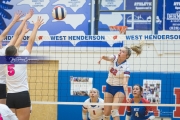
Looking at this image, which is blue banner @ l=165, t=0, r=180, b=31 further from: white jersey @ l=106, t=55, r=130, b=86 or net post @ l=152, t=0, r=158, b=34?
white jersey @ l=106, t=55, r=130, b=86

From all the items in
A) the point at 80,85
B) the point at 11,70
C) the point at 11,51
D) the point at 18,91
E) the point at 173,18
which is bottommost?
the point at 80,85

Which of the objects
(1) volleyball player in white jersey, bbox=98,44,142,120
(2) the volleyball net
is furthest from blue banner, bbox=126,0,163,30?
(1) volleyball player in white jersey, bbox=98,44,142,120

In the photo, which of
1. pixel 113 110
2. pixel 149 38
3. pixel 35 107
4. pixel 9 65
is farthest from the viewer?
pixel 35 107

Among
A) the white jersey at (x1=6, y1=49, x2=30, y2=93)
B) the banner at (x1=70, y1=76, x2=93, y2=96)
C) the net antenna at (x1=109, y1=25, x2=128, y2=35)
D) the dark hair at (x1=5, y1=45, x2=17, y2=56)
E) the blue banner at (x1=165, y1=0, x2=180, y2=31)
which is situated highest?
the blue banner at (x1=165, y1=0, x2=180, y2=31)

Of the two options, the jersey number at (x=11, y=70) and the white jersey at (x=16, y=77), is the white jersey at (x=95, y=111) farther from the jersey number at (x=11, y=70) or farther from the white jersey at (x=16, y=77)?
the jersey number at (x=11, y=70)

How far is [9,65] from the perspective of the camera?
779 cm

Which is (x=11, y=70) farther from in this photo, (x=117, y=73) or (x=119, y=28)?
(x=119, y=28)

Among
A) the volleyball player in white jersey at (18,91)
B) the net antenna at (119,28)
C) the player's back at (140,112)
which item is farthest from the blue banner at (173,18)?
the volleyball player in white jersey at (18,91)

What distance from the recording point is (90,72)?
10828 mm

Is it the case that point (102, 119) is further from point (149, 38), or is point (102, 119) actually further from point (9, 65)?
point (9, 65)

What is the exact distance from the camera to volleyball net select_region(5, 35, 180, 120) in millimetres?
10656

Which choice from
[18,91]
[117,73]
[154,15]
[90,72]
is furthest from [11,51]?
[154,15]

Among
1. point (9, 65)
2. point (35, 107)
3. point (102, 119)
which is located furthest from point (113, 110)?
point (35, 107)

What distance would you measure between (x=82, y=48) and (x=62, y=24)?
0.81 metres
